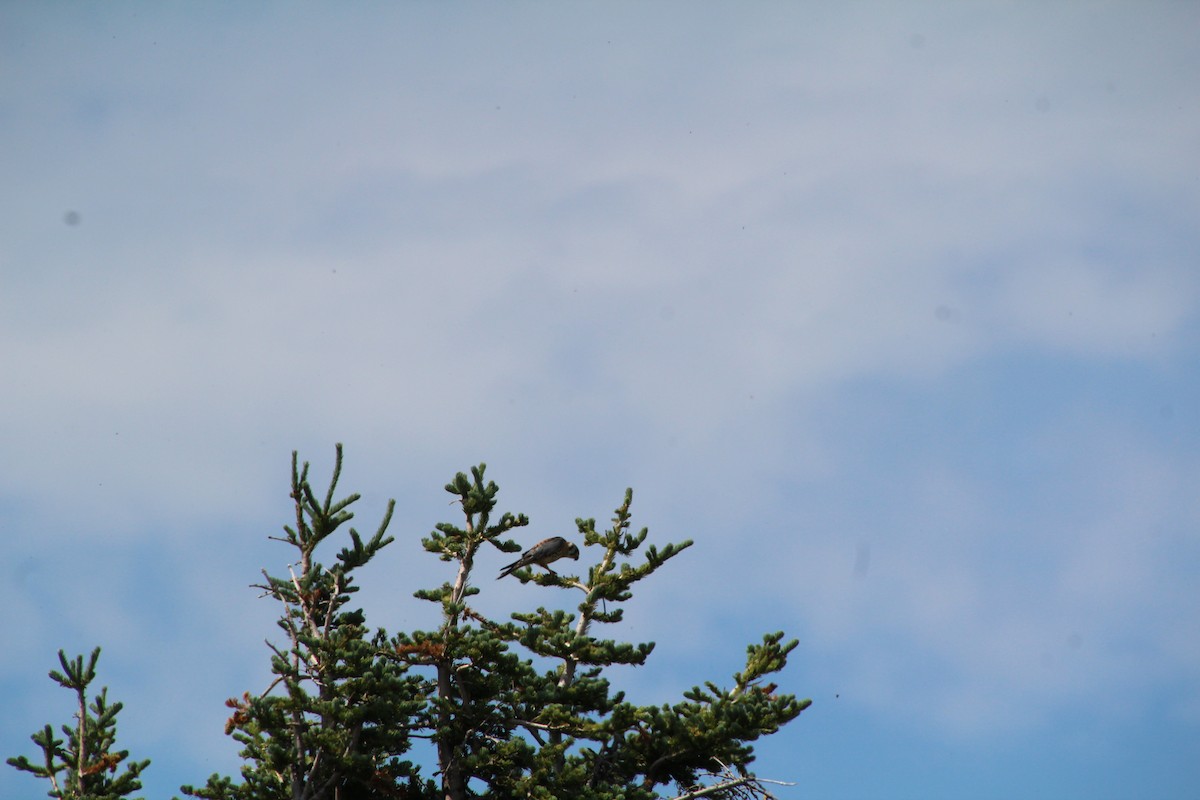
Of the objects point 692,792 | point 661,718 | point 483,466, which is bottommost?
point 692,792

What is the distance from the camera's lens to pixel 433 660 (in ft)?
63.6

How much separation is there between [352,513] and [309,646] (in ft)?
6.81

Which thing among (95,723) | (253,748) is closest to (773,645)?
(253,748)

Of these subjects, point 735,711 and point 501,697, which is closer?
point 735,711

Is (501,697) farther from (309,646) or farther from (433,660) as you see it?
(309,646)

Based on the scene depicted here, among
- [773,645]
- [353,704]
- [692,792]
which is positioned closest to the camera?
[353,704]

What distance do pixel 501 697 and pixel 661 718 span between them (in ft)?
8.91

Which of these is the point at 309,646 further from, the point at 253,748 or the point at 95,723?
the point at 95,723

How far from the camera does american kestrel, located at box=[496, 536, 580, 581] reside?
68.7 feet

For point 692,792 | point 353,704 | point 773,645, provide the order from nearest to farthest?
1. point 353,704
2. point 692,792
3. point 773,645

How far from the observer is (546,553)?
21.2 metres

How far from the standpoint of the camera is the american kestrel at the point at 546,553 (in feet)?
68.7

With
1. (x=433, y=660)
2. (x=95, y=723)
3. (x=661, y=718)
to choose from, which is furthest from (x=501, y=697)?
(x=95, y=723)

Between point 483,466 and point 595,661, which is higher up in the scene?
point 483,466
